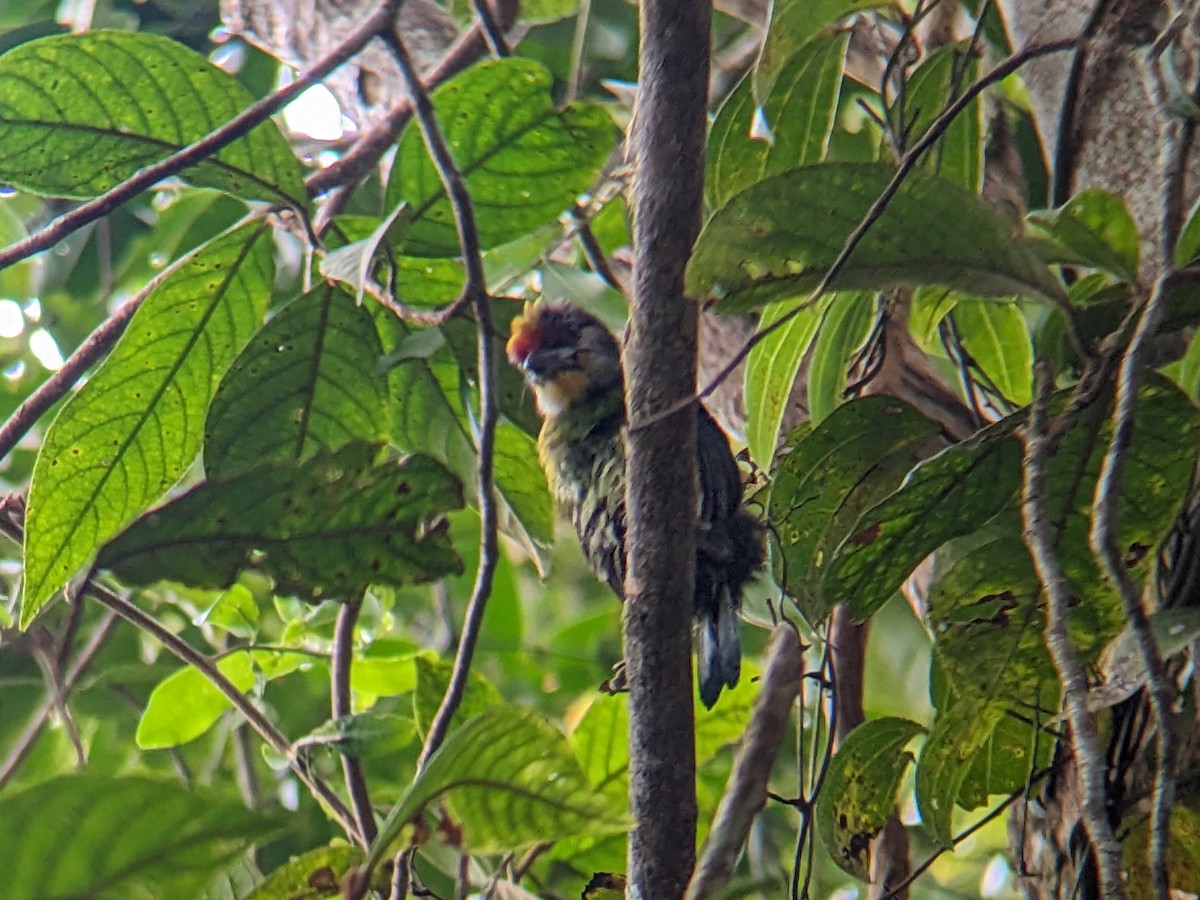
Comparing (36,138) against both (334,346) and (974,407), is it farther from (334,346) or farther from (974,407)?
(974,407)

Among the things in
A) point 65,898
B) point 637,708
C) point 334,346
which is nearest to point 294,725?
point 334,346

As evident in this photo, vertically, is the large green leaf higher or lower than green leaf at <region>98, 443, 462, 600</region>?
higher

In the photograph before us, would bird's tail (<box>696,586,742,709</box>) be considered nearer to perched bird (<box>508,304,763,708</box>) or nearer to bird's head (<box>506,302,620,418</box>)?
perched bird (<box>508,304,763,708</box>)

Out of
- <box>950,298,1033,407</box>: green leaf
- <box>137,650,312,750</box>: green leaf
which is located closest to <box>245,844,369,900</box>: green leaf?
<box>137,650,312,750</box>: green leaf

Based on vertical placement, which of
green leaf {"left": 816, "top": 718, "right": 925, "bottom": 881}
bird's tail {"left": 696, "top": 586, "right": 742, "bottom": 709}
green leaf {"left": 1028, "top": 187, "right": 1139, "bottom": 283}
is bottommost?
green leaf {"left": 816, "top": 718, "right": 925, "bottom": 881}

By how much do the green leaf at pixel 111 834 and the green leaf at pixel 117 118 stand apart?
72 centimetres

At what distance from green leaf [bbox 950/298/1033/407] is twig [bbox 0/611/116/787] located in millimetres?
994

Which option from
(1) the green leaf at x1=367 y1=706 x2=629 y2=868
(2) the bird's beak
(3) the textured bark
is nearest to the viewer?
(1) the green leaf at x1=367 y1=706 x2=629 y2=868

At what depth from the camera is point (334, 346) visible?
1.36 metres

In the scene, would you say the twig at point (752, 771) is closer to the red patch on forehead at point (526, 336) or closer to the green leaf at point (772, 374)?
the green leaf at point (772, 374)

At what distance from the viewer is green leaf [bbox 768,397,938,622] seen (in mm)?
1130

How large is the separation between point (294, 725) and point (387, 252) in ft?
4.40

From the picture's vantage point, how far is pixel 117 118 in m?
1.25

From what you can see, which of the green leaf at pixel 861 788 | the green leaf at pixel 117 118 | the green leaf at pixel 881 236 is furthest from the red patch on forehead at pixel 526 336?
the green leaf at pixel 881 236
